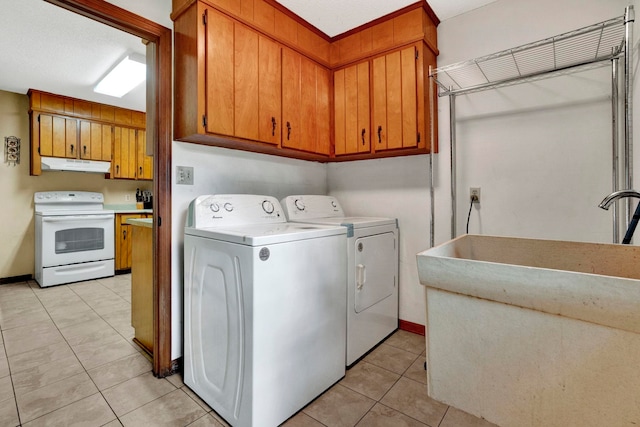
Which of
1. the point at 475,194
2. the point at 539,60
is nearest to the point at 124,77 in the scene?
the point at 475,194

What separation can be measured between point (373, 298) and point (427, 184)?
96 centimetres

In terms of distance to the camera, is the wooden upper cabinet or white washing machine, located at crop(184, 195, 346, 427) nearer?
white washing machine, located at crop(184, 195, 346, 427)

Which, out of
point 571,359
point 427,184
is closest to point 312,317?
point 571,359

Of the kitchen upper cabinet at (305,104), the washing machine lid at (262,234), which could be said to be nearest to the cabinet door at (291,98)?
the kitchen upper cabinet at (305,104)

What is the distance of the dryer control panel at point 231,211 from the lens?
5.41 feet

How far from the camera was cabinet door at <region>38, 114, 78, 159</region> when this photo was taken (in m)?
3.69

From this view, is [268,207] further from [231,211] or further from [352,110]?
[352,110]

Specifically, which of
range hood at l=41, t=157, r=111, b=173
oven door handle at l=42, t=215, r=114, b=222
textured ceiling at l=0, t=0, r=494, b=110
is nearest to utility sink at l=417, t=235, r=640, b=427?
textured ceiling at l=0, t=0, r=494, b=110

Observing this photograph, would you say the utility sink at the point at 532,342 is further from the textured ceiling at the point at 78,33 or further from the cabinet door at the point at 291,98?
the textured ceiling at the point at 78,33

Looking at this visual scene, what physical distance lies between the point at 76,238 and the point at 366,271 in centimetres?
383

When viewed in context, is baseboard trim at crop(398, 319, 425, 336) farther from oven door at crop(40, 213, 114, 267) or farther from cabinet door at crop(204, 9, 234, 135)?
oven door at crop(40, 213, 114, 267)

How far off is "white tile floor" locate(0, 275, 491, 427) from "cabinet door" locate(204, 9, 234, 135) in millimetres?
1481

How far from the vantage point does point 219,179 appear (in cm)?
201

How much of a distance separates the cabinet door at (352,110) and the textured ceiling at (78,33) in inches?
14.2
